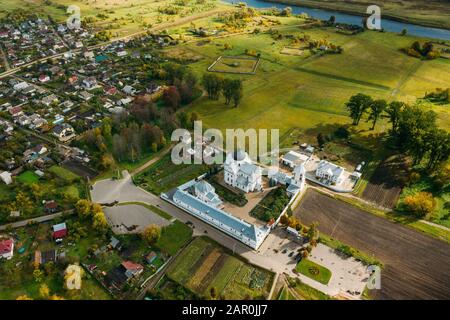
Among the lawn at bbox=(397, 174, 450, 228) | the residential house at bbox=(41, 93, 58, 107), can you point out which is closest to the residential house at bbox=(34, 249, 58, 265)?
the residential house at bbox=(41, 93, 58, 107)

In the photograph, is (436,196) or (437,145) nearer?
(436,196)

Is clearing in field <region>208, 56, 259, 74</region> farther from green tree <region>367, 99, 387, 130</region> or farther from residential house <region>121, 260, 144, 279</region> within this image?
residential house <region>121, 260, 144, 279</region>

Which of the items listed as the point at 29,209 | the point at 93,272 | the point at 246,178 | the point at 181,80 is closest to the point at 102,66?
the point at 181,80

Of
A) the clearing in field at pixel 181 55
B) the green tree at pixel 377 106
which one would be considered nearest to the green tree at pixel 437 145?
the green tree at pixel 377 106

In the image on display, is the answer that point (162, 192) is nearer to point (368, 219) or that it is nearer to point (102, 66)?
point (368, 219)

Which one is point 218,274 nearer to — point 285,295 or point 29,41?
point 285,295

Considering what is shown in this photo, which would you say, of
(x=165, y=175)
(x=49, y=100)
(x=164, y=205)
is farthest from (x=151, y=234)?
(x=49, y=100)
